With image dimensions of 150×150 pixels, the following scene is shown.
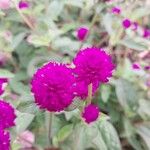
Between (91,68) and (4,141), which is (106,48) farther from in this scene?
(4,141)

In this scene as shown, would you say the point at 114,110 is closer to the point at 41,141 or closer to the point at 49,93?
the point at 41,141

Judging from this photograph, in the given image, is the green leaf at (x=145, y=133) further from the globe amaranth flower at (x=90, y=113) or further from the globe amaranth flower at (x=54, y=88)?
the globe amaranth flower at (x=54, y=88)

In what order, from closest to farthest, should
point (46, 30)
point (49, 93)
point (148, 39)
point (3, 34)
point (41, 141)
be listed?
point (49, 93)
point (41, 141)
point (3, 34)
point (46, 30)
point (148, 39)

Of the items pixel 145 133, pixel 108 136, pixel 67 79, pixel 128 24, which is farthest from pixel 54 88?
pixel 145 133

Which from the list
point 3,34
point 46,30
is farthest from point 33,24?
point 3,34

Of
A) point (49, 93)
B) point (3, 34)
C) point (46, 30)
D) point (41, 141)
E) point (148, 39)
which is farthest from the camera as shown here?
point (148, 39)

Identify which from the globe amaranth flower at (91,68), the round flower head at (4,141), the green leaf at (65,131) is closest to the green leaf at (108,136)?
the green leaf at (65,131)

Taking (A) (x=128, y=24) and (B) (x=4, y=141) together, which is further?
(A) (x=128, y=24)
